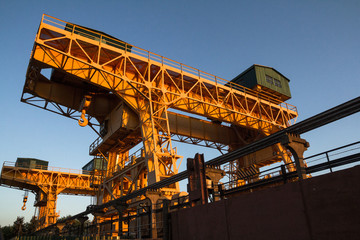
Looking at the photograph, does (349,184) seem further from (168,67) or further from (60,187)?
(60,187)

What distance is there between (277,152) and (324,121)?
70.0 ft

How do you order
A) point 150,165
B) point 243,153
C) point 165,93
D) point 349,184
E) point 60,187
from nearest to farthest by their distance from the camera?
point 349,184 → point 243,153 → point 150,165 → point 165,93 → point 60,187

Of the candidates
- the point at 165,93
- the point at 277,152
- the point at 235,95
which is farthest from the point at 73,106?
the point at 277,152

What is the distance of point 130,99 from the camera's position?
23234 millimetres

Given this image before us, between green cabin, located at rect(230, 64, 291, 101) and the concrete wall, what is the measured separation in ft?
76.5

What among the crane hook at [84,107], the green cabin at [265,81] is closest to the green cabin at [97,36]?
the crane hook at [84,107]

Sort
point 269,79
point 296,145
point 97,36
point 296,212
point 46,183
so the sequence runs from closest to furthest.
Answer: point 296,212 < point 296,145 < point 97,36 < point 269,79 < point 46,183

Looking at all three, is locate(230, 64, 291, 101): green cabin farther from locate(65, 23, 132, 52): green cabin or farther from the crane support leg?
the crane support leg

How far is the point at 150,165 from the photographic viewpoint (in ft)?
68.0

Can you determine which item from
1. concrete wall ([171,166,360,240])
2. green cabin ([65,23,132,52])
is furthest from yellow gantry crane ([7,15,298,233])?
concrete wall ([171,166,360,240])

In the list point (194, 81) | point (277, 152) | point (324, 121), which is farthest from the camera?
point (277, 152)

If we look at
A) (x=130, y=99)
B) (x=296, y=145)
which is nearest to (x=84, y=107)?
(x=130, y=99)

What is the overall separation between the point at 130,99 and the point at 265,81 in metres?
17.4

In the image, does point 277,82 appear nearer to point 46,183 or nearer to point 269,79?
point 269,79
